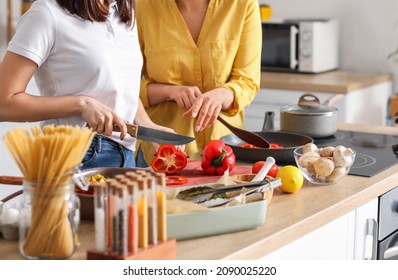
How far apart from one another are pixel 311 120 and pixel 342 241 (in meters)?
Answer: 0.70

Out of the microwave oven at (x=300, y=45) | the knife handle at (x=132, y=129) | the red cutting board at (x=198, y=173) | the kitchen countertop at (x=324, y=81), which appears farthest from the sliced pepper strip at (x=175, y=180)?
the microwave oven at (x=300, y=45)

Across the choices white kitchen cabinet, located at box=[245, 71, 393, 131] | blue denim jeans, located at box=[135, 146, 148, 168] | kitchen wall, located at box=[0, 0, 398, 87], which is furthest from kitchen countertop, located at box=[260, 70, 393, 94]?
blue denim jeans, located at box=[135, 146, 148, 168]

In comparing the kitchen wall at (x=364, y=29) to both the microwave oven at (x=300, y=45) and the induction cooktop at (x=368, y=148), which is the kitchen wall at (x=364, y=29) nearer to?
the microwave oven at (x=300, y=45)

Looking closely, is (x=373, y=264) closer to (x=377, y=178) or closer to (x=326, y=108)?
(x=377, y=178)

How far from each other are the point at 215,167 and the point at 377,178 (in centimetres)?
45

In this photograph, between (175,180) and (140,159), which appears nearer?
(175,180)

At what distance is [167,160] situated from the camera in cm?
214

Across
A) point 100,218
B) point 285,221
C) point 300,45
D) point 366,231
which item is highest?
point 300,45

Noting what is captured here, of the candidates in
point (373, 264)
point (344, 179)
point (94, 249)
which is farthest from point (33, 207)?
point (344, 179)

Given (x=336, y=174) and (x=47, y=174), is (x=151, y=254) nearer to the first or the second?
(x=47, y=174)

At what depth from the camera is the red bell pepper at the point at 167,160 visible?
7.02 ft

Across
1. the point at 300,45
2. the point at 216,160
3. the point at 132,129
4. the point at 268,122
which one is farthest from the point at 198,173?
the point at 300,45

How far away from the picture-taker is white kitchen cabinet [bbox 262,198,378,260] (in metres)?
1.78

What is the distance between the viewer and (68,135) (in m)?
1.39
